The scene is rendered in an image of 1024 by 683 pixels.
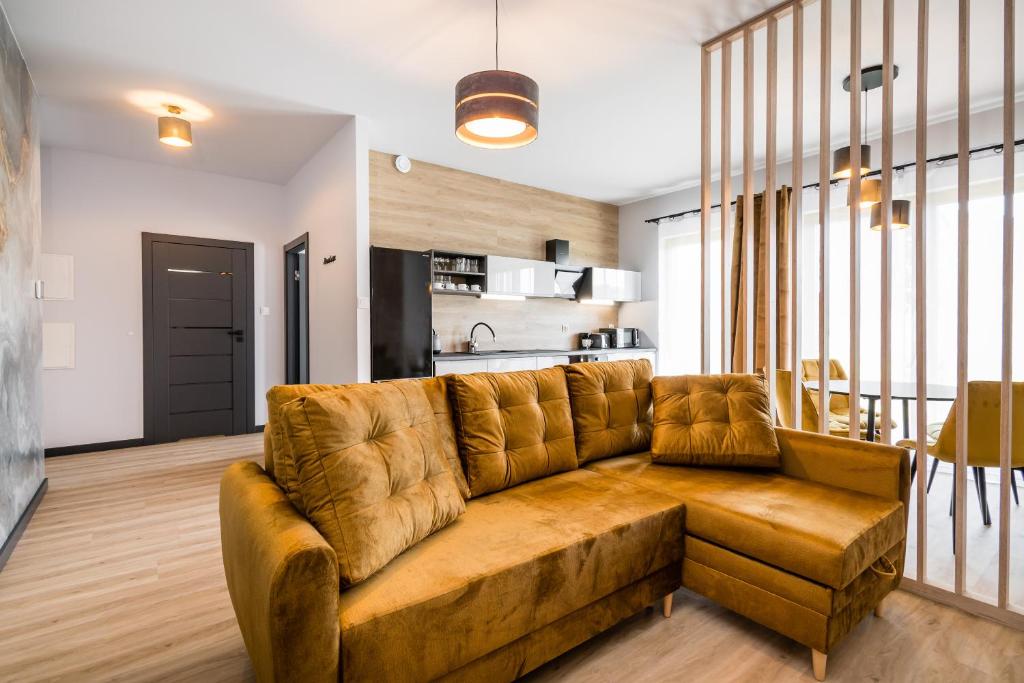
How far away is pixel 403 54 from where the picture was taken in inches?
127

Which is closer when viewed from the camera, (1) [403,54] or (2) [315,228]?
(1) [403,54]

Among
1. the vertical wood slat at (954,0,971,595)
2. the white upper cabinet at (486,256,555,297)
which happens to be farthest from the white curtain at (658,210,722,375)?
the vertical wood slat at (954,0,971,595)

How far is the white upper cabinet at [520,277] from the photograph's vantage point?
553 centimetres

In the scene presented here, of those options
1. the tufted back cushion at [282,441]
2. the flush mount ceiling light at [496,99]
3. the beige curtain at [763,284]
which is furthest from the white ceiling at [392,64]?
the tufted back cushion at [282,441]

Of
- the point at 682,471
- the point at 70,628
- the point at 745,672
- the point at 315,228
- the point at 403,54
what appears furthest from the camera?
the point at 315,228

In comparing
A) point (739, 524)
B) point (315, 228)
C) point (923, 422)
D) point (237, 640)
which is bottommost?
point (237, 640)

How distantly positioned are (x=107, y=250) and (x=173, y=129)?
6.27 feet

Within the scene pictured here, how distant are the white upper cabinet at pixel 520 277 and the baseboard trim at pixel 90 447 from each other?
393 cm

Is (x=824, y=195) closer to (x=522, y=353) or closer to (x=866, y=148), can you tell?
(x=866, y=148)

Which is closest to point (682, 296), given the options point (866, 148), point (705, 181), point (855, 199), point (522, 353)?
point (522, 353)

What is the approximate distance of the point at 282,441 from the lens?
5.23 ft

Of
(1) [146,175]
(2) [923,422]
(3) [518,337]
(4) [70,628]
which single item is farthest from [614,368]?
(1) [146,175]

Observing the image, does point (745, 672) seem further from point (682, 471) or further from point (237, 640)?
point (237, 640)

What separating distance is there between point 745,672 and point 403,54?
3626 millimetres
